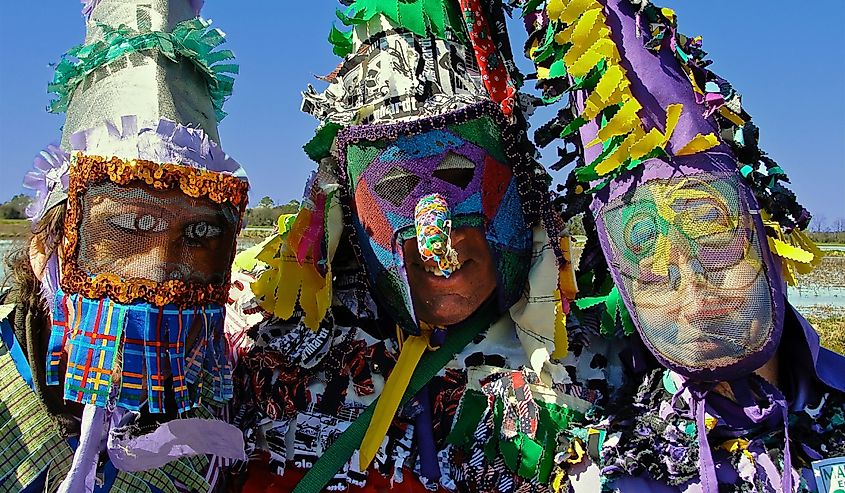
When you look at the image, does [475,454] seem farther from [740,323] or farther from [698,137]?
[698,137]

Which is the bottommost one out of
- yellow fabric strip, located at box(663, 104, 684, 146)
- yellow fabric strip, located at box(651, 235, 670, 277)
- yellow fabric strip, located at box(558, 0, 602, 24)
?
yellow fabric strip, located at box(651, 235, 670, 277)

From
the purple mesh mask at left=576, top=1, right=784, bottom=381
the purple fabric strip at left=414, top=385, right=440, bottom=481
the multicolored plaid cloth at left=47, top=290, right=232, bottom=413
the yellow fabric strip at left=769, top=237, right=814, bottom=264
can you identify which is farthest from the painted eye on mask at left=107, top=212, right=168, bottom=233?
the yellow fabric strip at left=769, top=237, right=814, bottom=264

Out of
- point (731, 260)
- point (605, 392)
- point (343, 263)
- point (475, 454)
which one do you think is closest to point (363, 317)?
point (343, 263)

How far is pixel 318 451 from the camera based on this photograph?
256cm

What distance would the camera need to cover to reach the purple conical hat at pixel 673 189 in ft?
6.47

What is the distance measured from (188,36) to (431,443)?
4.30 feet

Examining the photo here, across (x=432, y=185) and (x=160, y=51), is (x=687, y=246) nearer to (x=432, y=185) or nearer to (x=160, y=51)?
(x=432, y=185)

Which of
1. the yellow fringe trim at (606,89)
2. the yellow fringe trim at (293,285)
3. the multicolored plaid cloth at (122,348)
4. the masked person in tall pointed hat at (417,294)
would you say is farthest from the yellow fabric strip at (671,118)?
the multicolored plaid cloth at (122,348)

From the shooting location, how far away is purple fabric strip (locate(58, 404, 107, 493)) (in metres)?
1.99

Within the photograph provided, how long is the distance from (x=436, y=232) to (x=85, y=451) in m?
0.99

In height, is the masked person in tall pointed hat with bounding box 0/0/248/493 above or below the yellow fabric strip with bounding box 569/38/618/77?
below

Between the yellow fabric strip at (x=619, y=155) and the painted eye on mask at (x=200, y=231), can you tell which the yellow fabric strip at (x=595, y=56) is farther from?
the painted eye on mask at (x=200, y=231)

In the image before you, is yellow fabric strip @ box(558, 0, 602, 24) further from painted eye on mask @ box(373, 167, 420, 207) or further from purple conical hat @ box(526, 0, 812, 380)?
painted eye on mask @ box(373, 167, 420, 207)

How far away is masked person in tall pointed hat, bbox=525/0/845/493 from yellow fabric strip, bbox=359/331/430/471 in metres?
0.55
